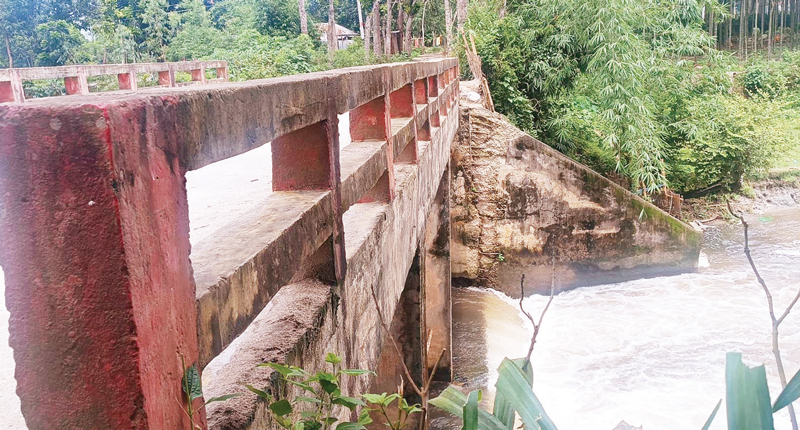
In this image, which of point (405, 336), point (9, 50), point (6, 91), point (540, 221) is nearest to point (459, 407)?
point (405, 336)

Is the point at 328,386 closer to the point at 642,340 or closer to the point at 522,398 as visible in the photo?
the point at 522,398

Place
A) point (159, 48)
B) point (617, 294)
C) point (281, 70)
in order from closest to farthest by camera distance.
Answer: point (617, 294) → point (281, 70) → point (159, 48)

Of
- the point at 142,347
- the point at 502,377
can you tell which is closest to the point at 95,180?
the point at 142,347

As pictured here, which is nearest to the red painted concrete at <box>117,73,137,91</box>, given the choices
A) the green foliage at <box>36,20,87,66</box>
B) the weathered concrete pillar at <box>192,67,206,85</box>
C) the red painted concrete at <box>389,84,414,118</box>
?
the weathered concrete pillar at <box>192,67,206,85</box>

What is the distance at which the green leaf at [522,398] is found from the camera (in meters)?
1.08

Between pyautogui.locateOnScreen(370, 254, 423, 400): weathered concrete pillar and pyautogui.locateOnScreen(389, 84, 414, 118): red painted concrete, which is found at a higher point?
pyautogui.locateOnScreen(389, 84, 414, 118): red painted concrete

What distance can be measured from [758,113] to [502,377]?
16148mm

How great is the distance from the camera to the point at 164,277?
108cm

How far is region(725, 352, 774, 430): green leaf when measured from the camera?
2.95 feet

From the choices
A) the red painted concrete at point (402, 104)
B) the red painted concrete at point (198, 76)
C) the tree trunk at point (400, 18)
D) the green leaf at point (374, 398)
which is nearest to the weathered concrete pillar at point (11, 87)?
the red painted concrete at point (198, 76)

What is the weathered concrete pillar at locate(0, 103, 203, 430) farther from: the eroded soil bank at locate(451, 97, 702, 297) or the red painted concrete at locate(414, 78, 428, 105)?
the eroded soil bank at locate(451, 97, 702, 297)

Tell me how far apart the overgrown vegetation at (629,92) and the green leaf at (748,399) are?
1195 centimetres

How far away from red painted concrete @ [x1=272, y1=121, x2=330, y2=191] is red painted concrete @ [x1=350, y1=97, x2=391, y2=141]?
108 cm

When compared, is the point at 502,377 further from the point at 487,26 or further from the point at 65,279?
the point at 487,26
